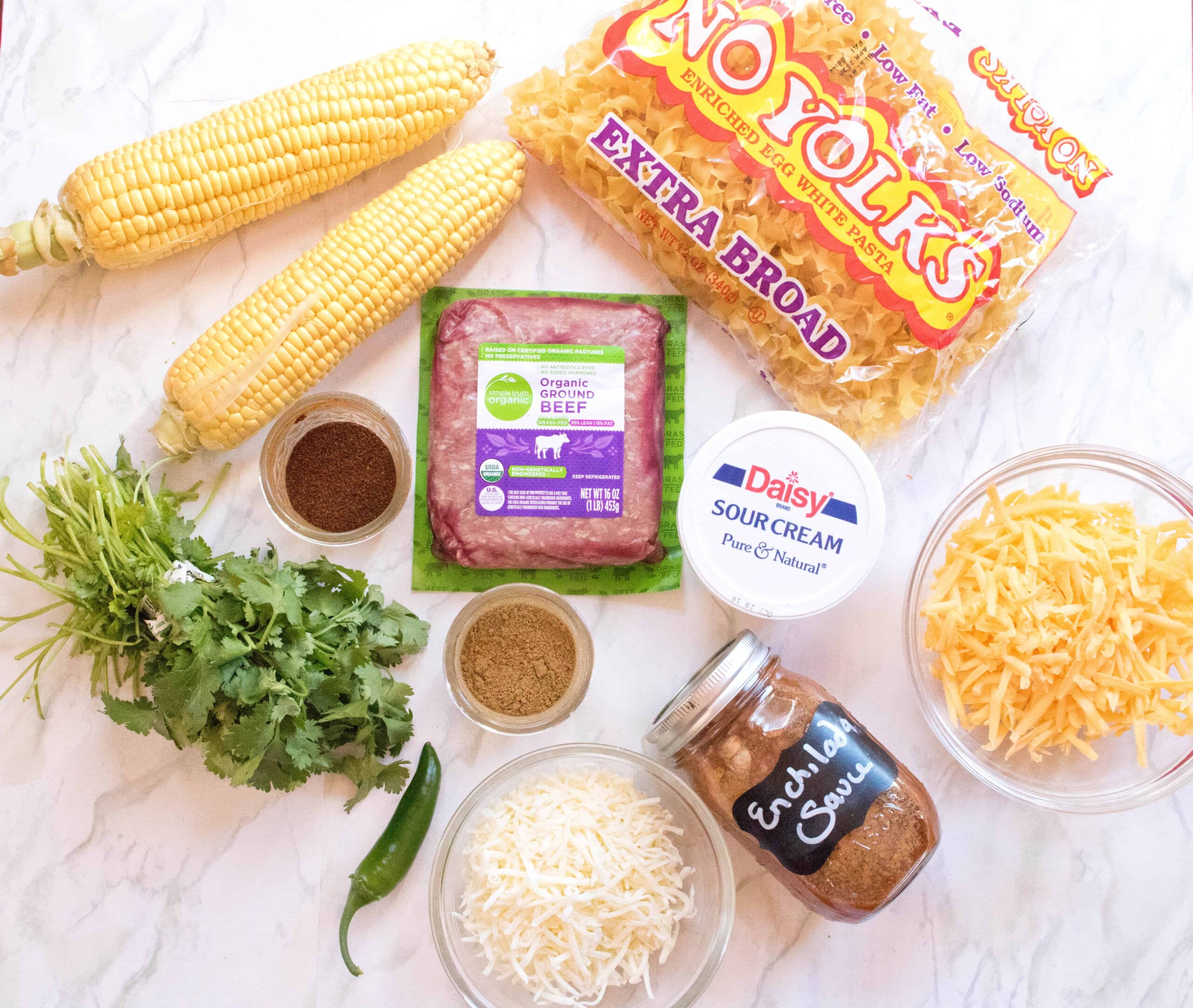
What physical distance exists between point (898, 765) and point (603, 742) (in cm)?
48

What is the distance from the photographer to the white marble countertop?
1467 mm

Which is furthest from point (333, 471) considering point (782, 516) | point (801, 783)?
point (801, 783)

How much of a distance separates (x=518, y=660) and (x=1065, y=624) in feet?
2.65

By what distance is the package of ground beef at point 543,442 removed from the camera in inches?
57.4

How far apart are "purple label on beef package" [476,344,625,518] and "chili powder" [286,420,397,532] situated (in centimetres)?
16

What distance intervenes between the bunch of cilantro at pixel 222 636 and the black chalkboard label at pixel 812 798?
1.87 ft

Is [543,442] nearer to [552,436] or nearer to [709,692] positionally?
[552,436]

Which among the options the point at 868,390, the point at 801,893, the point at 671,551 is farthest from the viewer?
the point at 671,551

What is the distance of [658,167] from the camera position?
137 centimetres

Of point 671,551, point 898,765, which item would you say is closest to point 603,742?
point 671,551

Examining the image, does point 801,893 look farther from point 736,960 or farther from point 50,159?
point 50,159

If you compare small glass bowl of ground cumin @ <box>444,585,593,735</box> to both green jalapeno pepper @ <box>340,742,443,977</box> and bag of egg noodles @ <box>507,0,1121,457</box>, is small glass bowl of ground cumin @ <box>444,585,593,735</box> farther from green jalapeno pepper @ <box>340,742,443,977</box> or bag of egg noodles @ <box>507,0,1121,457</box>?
bag of egg noodles @ <box>507,0,1121,457</box>

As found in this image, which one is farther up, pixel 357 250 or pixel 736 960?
pixel 357 250

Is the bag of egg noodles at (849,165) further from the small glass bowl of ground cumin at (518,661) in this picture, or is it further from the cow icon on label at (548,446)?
the small glass bowl of ground cumin at (518,661)
